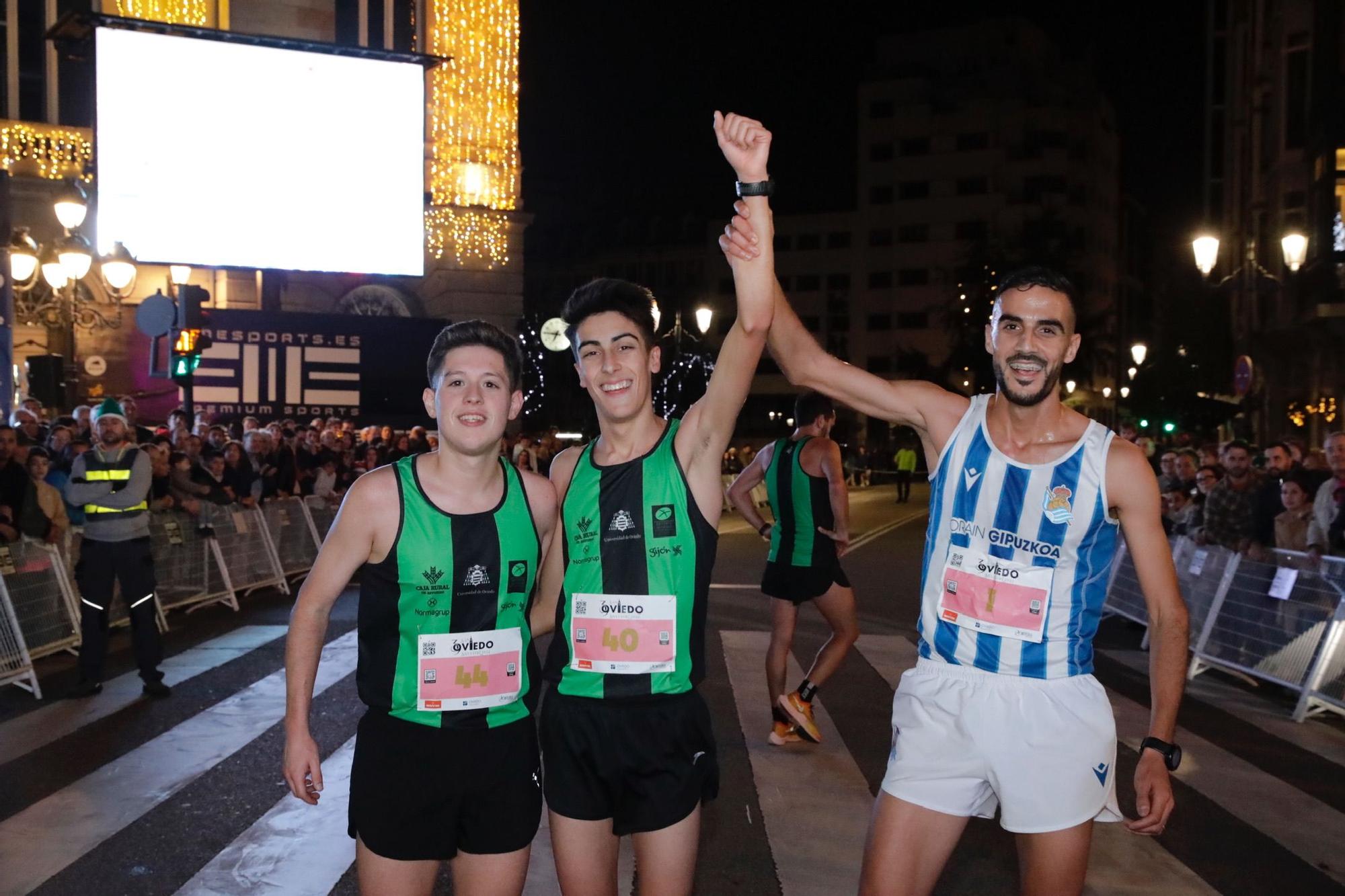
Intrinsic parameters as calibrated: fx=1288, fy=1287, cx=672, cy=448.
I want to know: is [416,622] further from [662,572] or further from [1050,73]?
[1050,73]

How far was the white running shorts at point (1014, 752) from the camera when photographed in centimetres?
351

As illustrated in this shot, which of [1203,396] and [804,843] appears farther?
[1203,396]

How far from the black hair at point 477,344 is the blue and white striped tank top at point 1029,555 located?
1247 mm

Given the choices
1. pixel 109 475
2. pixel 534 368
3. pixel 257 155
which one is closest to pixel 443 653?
pixel 109 475

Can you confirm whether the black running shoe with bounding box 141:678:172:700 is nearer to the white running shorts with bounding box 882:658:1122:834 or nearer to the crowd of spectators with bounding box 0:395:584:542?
the crowd of spectators with bounding box 0:395:584:542

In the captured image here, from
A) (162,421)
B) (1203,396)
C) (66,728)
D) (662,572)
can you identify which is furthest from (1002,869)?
(1203,396)

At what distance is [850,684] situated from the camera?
920 cm

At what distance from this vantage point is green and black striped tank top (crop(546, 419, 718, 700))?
3.55 m

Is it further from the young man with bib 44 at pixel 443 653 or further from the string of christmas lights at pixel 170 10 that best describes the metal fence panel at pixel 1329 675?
the string of christmas lights at pixel 170 10

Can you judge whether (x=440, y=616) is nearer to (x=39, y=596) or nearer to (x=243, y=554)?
(x=39, y=596)

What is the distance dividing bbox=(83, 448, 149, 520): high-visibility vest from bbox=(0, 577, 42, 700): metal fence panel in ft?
2.65

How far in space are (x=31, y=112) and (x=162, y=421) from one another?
686 cm

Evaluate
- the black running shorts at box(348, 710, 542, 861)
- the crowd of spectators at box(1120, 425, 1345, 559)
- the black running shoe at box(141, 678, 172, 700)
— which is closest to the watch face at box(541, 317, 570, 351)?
the crowd of spectators at box(1120, 425, 1345, 559)

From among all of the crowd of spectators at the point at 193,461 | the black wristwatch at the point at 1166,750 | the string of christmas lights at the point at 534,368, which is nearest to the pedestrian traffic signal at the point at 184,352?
the crowd of spectators at the point at 193,461
